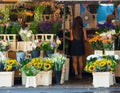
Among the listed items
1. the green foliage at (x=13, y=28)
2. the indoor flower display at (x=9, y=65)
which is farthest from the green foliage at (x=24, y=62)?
the green foliage at (x=13, y=28)

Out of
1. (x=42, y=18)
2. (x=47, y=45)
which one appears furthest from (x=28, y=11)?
(x=47, y=45)

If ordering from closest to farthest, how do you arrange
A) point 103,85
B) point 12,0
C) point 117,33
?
point 103,85 → point 117,33 → point 12,0

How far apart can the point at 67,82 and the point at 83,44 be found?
4.55 ft

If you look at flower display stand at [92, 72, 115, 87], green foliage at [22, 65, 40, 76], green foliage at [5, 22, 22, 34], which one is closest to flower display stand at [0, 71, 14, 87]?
green foliage at [22, 65, 40, 76]

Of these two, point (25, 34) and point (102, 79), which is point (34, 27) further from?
point (102, 79)

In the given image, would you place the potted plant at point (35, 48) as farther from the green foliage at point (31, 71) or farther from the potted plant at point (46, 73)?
the green foliage at point (31, 71)

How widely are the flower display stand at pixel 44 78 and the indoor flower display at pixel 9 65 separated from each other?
652 millimetres

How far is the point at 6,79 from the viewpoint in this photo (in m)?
14.0

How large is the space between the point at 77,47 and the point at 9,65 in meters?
2.37

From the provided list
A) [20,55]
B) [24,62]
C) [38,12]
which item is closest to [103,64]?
[24,62]

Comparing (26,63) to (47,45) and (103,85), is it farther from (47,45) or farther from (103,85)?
(103,85)

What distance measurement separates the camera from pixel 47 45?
14.5 meters

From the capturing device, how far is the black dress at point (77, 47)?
609 inches

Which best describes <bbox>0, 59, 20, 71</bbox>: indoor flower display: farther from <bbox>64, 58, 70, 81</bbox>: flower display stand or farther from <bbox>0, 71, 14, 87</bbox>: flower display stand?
<bbox>64, 58, 70, 81</bbox>: flower display stand
